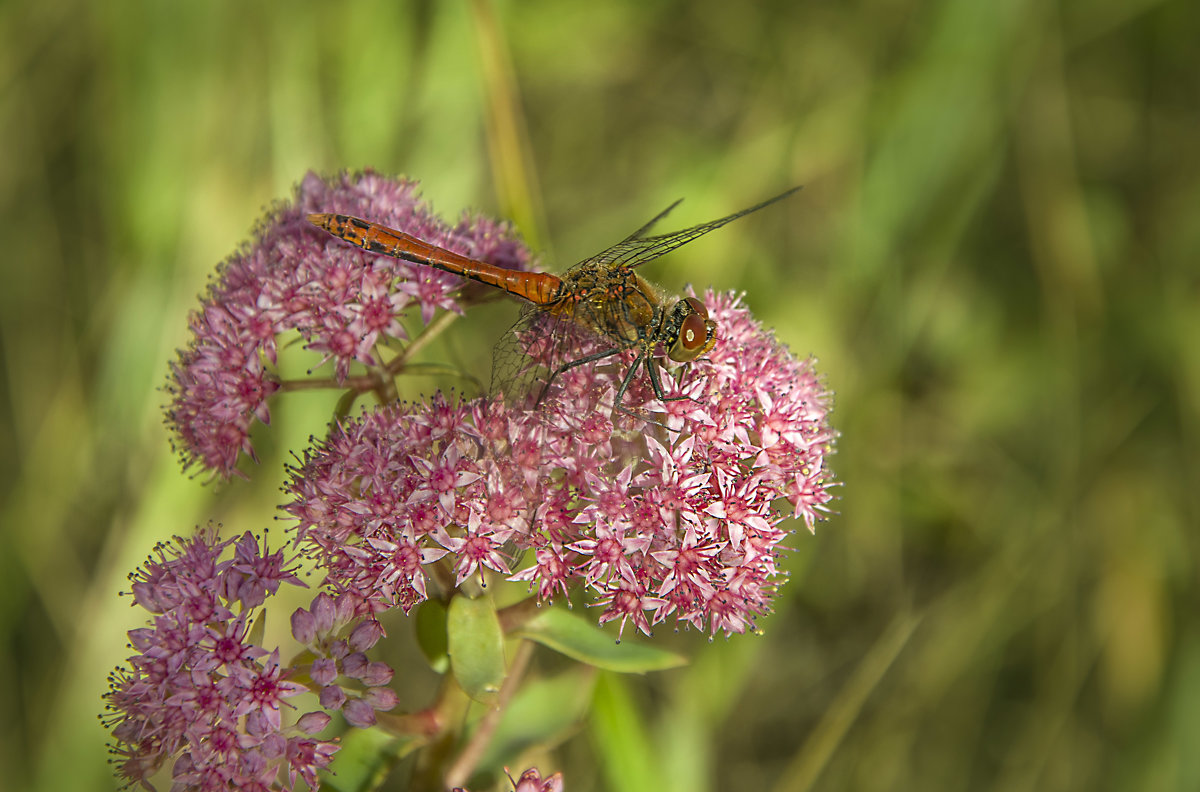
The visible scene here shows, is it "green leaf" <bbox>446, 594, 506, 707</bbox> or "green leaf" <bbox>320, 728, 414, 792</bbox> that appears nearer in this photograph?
"green leaf" <bbox>446, 594, 506, 707</bbox>

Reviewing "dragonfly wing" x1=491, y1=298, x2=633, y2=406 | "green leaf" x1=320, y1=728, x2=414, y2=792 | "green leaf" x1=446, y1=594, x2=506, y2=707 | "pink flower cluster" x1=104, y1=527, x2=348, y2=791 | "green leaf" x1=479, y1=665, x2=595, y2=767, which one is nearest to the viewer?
"pink flower cluster" x1=104, y1=527, x2=348, y2=791

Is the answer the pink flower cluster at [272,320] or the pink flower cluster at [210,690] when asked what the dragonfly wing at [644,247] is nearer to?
the pink flower cluster at [272,320]

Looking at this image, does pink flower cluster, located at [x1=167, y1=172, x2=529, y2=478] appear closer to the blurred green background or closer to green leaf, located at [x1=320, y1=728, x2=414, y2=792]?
green leaf, located at [x1=320, y1=728, x2=414, y2=792]

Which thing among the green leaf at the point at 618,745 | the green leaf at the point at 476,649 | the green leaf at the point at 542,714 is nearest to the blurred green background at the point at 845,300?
the green leaf at the point at 618,745

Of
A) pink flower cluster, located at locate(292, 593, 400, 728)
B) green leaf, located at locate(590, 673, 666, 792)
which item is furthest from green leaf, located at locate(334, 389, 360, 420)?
green leaf, located at locate(590, 673, 666, 792)

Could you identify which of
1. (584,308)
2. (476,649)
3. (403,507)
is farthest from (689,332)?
(476,649)

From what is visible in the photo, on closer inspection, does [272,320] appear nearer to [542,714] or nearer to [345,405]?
[345,405]

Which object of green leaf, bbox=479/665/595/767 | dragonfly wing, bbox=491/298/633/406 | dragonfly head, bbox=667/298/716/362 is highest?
dragonfly wing, bbox=491/298/633/406
